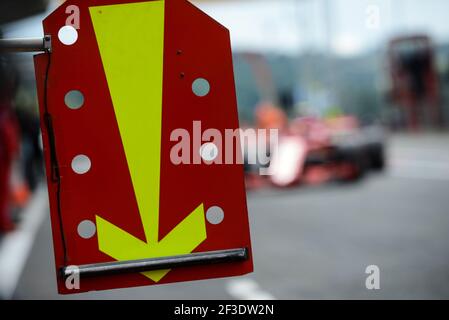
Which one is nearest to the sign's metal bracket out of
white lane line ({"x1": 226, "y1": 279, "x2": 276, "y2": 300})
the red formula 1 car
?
white lane line ({"x1": 226, "y1": 279, "x2": 276, "y2": 300})

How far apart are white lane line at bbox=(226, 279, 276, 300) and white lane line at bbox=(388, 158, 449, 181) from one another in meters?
6.63

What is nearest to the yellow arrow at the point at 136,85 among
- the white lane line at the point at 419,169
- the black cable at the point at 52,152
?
the black cable at the point at 52,152

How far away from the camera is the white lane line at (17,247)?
5.09 meters

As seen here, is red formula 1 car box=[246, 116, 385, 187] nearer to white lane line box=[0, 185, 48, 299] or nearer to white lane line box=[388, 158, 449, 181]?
white lane line box=[388, 158, 449, 181]

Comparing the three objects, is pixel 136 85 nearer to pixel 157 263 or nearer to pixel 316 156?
pixel 157 263

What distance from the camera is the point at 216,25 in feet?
5.95

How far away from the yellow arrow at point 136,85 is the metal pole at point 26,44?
14cm

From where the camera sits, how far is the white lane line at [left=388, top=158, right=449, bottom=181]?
1117 centimetres

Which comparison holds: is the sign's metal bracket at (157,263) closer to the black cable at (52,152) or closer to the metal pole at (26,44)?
the black cable at (52,152)

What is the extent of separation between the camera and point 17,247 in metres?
6.64

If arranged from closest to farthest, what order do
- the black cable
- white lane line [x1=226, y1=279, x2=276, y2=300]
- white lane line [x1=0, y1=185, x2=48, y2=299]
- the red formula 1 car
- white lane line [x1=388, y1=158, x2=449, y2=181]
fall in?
the black cable → white lane line [x1=226, y1=279, x2=276, y2=300] → white lane line [x1=0, y1=185, x2=48, y2=299] → the red formula 1 car → white lane line [x1=388, y1=158, x2=449, y2=181]

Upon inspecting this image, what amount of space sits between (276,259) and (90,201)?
3885 millimetres

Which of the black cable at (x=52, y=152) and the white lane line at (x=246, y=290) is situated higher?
the black cable at (x=52, y=152)
